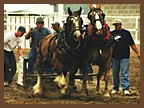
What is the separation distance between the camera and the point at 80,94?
10188 mm

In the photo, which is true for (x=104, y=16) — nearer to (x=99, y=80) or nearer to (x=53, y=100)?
(x=99, y=80)

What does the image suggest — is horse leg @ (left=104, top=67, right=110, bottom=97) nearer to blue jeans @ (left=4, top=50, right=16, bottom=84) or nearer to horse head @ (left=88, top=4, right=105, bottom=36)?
horse head @ (left=88, top=4, right=105, bottom=36)

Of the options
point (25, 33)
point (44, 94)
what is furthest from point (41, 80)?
point (25, 33)

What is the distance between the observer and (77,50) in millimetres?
9852

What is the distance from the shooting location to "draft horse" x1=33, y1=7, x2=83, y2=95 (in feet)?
31.4

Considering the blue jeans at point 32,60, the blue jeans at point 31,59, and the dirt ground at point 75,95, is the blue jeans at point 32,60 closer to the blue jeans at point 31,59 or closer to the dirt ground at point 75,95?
the blue jeans at point 31,59

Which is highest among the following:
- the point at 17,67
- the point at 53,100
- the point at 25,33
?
the point at 25,33

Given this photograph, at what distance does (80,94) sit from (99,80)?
0.47 metres

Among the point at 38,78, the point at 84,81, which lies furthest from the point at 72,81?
the point at 38,78

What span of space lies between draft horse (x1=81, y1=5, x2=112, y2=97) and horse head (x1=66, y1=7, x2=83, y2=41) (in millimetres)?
321

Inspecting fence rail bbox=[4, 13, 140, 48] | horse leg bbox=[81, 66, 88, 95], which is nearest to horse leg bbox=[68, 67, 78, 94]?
horse leg bbox=[81, 66, 88, 95]

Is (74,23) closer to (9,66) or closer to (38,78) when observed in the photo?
(38,78)

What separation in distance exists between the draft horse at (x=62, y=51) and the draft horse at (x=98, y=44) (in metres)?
0.25

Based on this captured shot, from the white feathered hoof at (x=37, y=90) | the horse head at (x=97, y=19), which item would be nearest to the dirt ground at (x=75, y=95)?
the white feathered hoof at (x=37, y=90)
